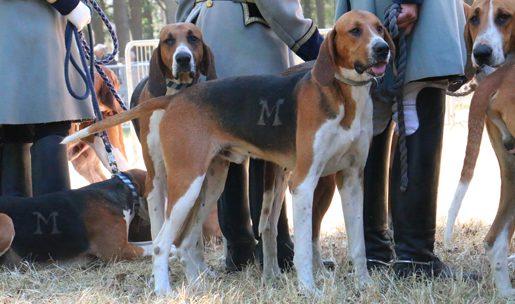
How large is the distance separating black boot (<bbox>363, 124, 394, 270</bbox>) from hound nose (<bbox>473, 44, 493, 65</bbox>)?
38.9 inches

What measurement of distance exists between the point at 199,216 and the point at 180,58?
96cm

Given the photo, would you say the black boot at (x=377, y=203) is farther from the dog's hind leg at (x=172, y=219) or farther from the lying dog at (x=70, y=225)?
the lying dog at (x=70, y=225)

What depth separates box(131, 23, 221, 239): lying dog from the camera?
4.83 metres

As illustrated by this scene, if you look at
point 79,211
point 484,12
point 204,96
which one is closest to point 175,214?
point 204,96

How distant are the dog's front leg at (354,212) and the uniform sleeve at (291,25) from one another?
873mm

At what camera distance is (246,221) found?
523cm

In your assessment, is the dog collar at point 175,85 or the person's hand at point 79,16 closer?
the dog collar at point 175,85

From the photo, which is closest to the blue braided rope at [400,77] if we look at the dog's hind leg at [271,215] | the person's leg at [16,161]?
the dog's hind leg at [271,215]

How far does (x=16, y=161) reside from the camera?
5750 millimetres

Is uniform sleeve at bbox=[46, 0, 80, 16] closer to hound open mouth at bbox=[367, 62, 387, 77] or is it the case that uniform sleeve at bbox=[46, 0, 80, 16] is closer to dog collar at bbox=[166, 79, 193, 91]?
dog collar at bbox=[166, 79, 193, 91]

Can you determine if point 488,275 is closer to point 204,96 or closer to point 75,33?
point 204,96

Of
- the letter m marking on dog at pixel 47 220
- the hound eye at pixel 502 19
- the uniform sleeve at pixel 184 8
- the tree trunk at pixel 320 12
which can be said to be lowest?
the tree trunk at pixel 320 12

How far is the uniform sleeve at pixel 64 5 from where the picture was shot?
5152 mm

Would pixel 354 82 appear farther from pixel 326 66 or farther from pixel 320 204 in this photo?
pixel 320 204
